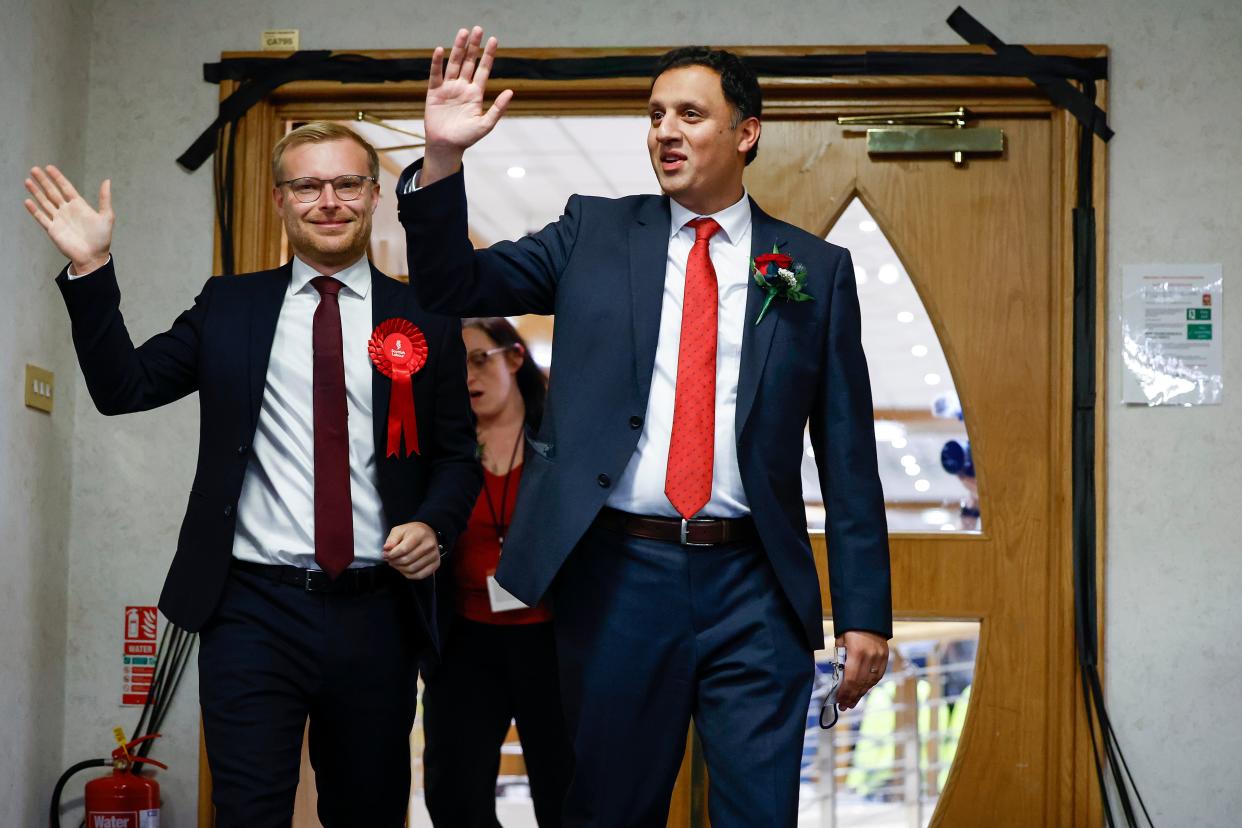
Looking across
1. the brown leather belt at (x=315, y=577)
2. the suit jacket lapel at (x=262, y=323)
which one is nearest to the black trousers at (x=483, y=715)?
the brown leather belt at (x=315, y=577)

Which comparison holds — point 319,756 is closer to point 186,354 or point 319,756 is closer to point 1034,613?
point 186,354

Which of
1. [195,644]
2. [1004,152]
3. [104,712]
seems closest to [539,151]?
[1004,152]

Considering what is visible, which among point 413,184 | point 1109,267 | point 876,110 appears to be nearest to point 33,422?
point 413,184

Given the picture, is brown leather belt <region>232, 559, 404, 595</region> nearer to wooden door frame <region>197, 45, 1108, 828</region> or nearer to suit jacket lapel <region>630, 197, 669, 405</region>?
suit jacket lapel <region>630, 197, 669, 405</region>

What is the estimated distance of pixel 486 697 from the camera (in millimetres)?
3045

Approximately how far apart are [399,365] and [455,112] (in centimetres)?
66

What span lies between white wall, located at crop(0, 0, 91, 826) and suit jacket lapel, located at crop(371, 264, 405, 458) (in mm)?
1331

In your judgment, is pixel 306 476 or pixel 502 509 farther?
pixel 502 509

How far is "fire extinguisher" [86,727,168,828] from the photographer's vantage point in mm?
3555

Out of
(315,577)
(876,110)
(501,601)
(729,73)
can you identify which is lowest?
(501,601)

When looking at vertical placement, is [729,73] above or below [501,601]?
above

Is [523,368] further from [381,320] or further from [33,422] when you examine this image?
[33,422]

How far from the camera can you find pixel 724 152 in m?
2.29

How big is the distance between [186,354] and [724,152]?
40.2 inches
